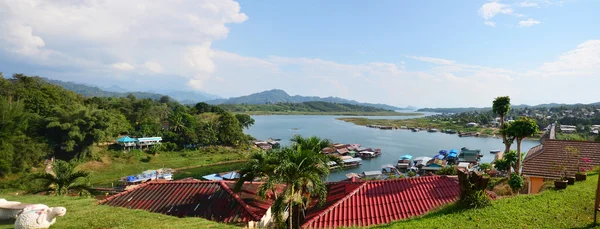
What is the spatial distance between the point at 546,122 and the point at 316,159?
86576 mm

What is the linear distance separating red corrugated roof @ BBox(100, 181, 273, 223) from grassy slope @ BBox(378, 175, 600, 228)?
184 inches

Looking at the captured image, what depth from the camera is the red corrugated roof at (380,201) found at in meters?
8.82

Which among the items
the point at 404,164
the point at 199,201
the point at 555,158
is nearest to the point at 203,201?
the point at 199,201

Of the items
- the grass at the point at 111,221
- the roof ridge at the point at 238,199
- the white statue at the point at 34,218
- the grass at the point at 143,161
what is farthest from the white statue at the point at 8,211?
the grass at the point at 143,161

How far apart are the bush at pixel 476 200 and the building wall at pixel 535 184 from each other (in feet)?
17.1

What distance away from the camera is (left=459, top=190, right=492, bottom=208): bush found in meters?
6.80

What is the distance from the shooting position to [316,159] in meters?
→ 8.05

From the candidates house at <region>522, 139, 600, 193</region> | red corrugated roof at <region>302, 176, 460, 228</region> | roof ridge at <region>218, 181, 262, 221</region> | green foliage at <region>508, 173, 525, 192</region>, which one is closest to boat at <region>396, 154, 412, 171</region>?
house at <region>522, 139, 600, 193</region>

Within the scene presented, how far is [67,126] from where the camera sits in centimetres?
2745

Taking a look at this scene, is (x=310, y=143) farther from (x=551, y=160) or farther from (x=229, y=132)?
(x=229, y=132)

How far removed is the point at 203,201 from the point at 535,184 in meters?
11.4

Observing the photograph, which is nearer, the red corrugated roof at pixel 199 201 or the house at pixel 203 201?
the house at pixel 203 201

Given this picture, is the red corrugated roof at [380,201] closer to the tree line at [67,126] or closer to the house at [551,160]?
the house at [551,160]

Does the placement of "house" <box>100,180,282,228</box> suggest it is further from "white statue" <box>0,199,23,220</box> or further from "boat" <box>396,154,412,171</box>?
"boat" <box>396,154,412,171</box>
